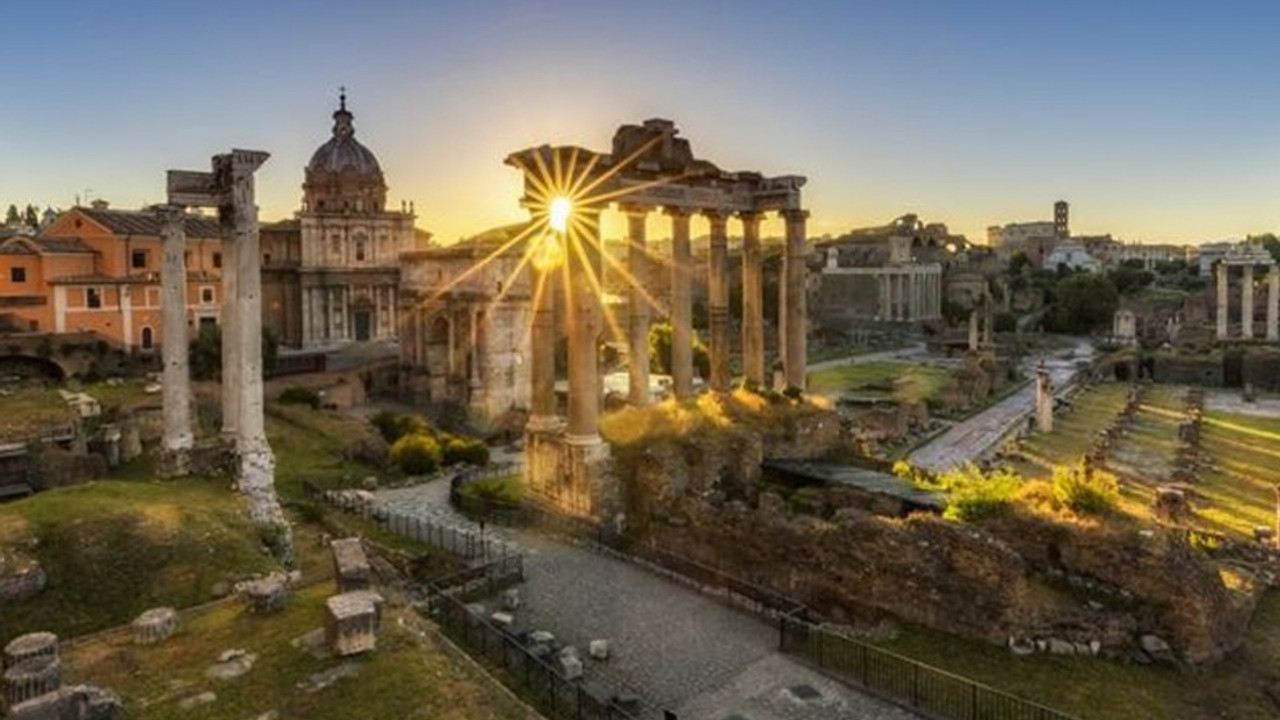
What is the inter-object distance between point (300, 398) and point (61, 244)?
16830 millimetres

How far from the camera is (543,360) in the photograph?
867 inches

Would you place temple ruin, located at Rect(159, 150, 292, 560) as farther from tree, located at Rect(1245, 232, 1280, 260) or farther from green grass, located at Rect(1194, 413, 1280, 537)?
tree, located at Rect(1245, 232, 1280, 260)

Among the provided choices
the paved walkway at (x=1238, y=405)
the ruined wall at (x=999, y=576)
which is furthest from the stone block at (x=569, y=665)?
the paved walkway at (x=1238, y=405)

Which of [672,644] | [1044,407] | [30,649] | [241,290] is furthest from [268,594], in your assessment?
[1044,407]

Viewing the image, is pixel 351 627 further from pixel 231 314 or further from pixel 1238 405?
pixel 1238 405

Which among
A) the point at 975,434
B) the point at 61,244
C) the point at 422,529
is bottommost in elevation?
the point at 975,434

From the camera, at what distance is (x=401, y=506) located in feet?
77.5

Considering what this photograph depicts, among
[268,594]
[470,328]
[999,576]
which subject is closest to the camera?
[268,594]

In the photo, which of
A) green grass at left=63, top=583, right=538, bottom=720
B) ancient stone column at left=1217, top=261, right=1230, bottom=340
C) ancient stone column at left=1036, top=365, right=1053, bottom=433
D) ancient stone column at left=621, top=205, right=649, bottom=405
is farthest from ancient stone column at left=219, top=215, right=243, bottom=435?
ancient stone column at left=1217, top=261, right=1230, bottom=340

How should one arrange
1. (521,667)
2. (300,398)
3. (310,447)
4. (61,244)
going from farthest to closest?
(61,244) → (300,398) → (310,447) → (521,667)

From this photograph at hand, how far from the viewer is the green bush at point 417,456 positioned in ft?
91.5

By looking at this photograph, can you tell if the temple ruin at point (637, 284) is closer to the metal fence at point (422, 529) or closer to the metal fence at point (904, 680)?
the metal fence at point (422, 529)

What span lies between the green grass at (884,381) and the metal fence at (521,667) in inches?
1452

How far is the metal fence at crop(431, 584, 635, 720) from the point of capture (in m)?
12.2
